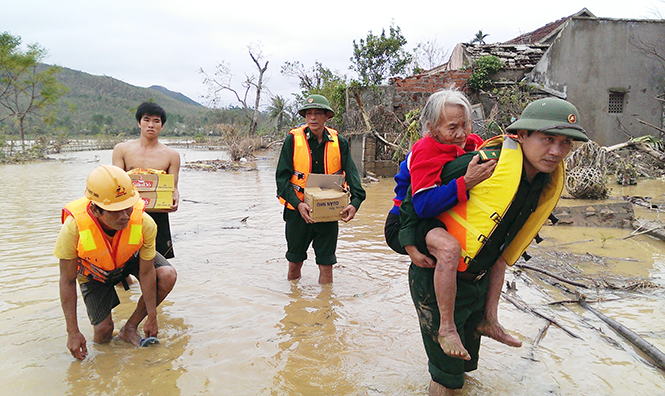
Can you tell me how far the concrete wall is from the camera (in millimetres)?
14852

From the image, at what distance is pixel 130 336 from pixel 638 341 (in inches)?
145

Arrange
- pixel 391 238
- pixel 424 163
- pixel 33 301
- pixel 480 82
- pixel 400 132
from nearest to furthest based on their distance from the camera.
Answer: pixel 424 163
pixel 391 238
pixel 33 301
pixel 400 132
pixel 480 82

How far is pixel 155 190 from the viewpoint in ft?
12.8

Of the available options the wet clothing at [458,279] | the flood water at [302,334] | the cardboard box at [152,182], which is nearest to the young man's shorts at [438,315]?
the wet clothing at [458,279]

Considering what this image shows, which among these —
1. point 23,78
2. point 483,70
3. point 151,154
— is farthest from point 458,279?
point 23,78

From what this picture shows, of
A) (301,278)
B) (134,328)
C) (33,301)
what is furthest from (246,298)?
(33,301)

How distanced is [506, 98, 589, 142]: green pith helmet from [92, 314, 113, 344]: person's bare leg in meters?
3.05

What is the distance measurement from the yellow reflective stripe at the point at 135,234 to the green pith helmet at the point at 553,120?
2395mm

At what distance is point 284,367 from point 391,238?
1.25 metres

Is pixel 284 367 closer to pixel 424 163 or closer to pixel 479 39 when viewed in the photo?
pixel 424 163

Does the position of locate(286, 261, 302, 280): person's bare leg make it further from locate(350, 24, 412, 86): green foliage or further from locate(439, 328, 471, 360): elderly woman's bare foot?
locate(350, 24, 412, 86): green foliage

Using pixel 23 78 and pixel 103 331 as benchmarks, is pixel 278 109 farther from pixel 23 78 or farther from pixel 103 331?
pixel 103 331

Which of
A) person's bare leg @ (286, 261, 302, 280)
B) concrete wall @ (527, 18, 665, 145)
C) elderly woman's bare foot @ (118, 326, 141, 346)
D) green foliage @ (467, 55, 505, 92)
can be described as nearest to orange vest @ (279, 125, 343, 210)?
person's bare leg @ (286, 261, 302, 280)

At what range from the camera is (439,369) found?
7.69 feet
